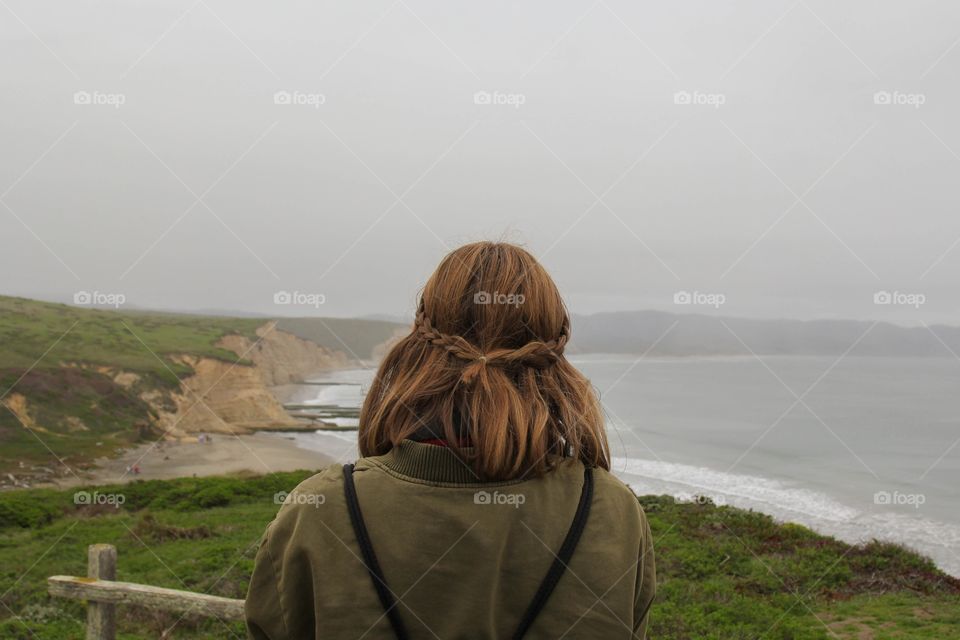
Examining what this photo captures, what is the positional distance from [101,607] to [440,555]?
18.1ft

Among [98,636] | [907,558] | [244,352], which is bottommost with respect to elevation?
[907,558]

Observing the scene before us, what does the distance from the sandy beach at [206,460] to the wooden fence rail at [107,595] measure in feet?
55.0

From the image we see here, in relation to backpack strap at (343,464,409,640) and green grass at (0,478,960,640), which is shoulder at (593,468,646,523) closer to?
backpack strap at (343,464,409,640)

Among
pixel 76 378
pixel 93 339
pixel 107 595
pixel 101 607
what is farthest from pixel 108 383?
pixel 107 595

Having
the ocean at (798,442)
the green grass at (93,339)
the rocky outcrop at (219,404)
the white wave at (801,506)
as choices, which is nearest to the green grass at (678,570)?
the ocean at (798,442)

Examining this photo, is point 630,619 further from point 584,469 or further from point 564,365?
point 564,365

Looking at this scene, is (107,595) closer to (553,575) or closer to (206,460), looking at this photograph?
(553,575)

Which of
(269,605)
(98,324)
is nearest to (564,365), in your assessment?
(269,605)

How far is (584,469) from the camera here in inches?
62.7

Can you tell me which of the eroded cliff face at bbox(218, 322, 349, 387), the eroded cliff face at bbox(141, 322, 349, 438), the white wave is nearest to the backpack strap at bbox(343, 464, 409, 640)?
the white wave

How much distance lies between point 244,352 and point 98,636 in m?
32.9

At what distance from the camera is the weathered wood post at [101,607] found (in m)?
5.73

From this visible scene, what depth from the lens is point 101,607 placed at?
5.72 meters

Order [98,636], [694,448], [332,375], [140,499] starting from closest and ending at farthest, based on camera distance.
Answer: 1. [98,636]
2. [140,499]
3. [694,448]
4. [332,375]
